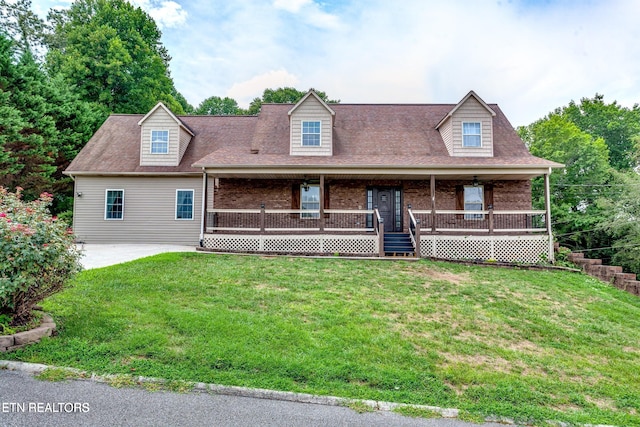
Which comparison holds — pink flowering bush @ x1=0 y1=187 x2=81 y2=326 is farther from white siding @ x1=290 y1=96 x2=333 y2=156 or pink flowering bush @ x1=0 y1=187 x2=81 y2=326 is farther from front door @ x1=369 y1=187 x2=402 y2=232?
front door @ x1=369 y1=187 x2=402 y2=232

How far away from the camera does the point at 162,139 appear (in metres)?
14.9

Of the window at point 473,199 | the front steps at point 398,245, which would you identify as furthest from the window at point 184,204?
the window at point 473,199

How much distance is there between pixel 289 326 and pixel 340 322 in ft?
2.79

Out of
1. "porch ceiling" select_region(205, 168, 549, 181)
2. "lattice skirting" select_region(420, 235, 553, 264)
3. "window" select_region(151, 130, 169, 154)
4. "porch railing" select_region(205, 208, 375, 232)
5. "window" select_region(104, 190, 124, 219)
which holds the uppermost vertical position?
"window" select_region(151, 130, 169, 154)

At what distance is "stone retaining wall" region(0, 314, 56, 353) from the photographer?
403 cm

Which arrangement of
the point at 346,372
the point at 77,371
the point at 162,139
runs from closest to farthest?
1. the point at 77,371
2. the point at 346,372
3. the point at 162,139

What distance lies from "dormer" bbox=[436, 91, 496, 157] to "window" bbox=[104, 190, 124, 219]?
13860 millimetres

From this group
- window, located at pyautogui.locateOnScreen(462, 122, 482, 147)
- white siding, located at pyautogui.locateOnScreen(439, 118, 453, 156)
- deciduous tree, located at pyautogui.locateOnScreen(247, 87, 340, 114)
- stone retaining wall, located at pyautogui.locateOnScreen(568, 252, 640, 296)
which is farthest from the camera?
deciduous tree, located at pyautogui.locateOnScreen(247, 87, 340, 114)

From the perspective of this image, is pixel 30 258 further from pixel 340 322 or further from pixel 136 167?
pixel 136 167

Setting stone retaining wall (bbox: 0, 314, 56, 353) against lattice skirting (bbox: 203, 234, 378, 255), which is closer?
stone retaining wall (bbox: 0, 314, 56, 353)

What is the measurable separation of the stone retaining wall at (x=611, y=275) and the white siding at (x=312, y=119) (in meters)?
9.66

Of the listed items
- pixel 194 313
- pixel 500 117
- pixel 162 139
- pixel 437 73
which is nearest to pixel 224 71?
pixel 162 139

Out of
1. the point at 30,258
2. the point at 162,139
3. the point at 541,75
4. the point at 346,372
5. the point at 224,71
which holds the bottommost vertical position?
the point at 346,372

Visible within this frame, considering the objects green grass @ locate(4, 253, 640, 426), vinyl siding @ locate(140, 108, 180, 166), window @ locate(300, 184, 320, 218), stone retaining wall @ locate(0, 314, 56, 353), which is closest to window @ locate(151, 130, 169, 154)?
vinyl siding @ locate(140, 108, 180, 166)
